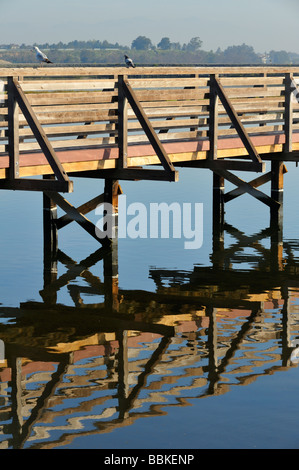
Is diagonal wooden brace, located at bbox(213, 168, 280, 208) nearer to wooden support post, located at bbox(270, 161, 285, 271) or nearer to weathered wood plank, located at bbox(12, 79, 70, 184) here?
wooden support post, located at bbox(270, 161, 285, 271)

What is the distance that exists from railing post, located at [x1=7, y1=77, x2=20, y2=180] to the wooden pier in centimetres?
1

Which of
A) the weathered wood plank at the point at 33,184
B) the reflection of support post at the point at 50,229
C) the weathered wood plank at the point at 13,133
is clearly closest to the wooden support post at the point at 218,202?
the reflection of support post at the point at 50,229

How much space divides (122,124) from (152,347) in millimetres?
4574

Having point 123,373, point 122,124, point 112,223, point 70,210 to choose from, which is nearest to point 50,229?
point 112,223

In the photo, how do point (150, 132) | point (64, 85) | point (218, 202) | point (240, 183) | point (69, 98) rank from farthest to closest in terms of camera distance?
point (218, 202) → point (240, 183) → point (150, 132) → point (69, 98) → point (64, 85)

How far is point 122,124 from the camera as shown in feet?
44.4

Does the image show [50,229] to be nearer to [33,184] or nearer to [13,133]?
[33,184]

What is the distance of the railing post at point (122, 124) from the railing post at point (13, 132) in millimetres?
1937

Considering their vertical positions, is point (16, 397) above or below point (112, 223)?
below

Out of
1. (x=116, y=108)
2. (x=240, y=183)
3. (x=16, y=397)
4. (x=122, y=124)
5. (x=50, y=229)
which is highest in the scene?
(x=116, y=108)

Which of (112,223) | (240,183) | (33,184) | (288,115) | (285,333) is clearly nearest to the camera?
(285,333)

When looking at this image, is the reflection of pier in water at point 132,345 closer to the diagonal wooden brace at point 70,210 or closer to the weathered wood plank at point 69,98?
the diagonal wooden brace at point 70,210

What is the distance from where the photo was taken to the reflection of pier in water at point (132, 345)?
795 cm

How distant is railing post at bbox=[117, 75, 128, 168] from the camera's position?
13.4 metres
